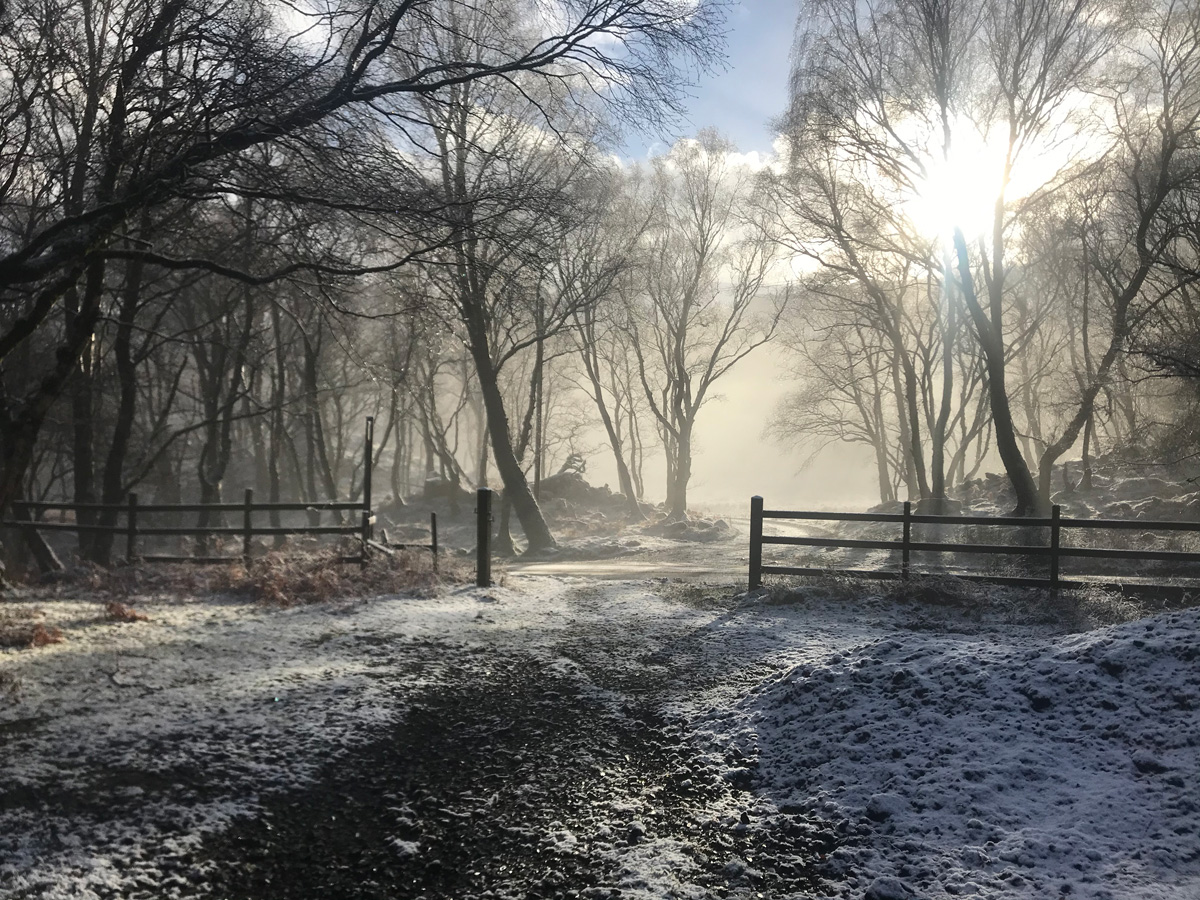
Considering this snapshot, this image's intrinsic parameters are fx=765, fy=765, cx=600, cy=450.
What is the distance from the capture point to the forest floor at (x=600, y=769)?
3.71 metres

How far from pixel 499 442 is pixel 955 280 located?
13078mm

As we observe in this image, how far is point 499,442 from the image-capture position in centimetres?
2039

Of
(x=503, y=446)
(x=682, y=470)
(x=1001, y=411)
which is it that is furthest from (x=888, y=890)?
(x=682, y=470)

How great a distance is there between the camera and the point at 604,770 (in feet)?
16.7

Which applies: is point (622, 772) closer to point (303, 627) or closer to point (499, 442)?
point (303, 627)

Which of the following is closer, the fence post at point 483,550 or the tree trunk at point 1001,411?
the fence post at point 483,550

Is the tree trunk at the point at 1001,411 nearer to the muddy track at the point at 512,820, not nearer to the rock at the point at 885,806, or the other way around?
the muddy track at the point at 512,820

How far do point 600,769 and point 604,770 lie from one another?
3 cm

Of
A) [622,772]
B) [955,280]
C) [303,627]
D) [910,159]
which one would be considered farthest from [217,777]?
[955,280]

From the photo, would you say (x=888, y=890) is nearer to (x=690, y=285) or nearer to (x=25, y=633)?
(x=25, y=633)

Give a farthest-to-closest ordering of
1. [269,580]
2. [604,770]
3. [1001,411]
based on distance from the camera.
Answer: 1. [1001,411]
2. [269,580]
3. [604,770]

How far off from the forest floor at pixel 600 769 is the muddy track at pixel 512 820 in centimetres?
2

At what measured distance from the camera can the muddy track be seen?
3746 millimetres

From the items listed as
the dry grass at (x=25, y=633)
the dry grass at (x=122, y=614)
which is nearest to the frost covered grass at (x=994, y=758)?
the dry grass at (x=25, y=633)
